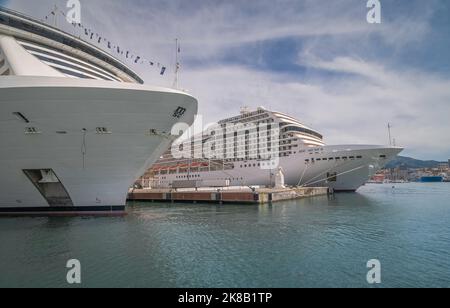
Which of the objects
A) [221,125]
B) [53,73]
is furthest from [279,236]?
[221,125]

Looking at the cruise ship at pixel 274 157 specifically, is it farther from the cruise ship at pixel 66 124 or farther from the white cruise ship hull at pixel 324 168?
the cruise ship at pixel 66 124

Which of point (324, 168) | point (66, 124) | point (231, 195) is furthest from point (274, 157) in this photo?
point (66, 124)

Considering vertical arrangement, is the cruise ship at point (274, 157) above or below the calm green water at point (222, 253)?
above

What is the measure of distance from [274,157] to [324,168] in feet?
25.6

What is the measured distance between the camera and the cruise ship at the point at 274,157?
39.8 meters

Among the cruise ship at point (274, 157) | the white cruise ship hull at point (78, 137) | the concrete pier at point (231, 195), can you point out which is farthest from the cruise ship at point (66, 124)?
the cruise ship at point (274, 157)

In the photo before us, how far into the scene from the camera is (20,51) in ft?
50.7

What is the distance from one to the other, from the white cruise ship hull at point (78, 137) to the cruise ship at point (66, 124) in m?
0.04

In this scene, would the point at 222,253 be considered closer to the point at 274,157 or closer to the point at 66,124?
the point at 66,124

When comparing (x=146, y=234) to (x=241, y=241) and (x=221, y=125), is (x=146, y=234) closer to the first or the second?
(x=241, y=241)

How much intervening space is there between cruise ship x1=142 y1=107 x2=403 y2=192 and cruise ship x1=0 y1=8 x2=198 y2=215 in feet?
87.0

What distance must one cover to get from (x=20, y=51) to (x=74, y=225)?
10453mm

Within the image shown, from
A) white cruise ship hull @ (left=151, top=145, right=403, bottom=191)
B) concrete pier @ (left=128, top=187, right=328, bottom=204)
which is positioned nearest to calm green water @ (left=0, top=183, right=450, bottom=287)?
concrete pier @ (left=128, top=187, right=328, bottom=204)

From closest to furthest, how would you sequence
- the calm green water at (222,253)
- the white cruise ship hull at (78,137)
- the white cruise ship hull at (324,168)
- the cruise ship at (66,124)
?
1. the calm green water at (222,253)
2. the white cruise ship hull at (78,137)
3. the cruise ship at (66,124)
4. the white cruise ship hull at (324,168)
